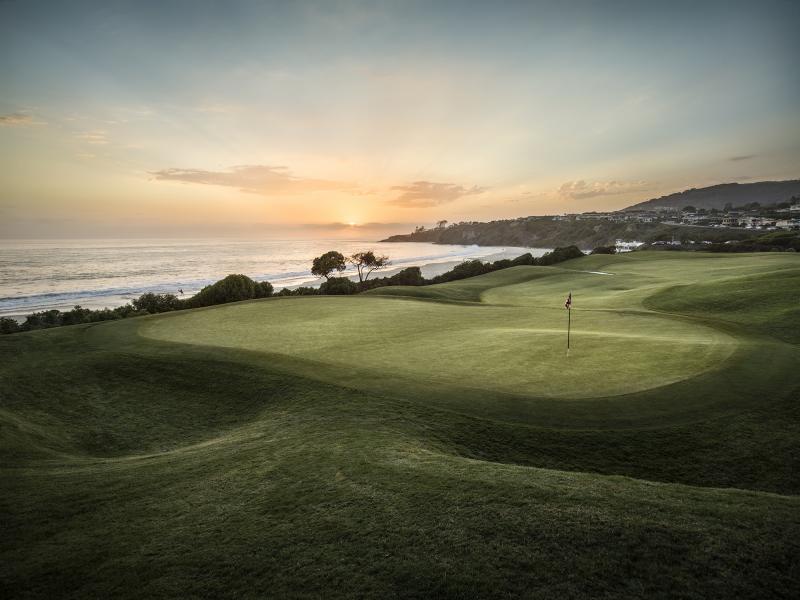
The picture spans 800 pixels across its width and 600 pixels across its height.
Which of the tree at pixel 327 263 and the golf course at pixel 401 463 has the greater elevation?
the tree at pixel 327 263

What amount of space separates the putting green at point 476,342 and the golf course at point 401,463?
0.18 meters

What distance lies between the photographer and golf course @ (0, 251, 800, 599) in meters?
5.64

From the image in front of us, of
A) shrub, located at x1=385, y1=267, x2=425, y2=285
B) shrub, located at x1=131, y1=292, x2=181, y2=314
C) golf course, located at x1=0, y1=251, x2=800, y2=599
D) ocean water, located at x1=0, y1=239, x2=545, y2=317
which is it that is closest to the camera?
golf course, located at x1=0, y1=251, x2=800, y2=599

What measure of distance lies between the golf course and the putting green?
7.2 inches

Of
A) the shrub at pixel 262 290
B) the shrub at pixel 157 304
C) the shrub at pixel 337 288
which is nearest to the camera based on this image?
the shrub at pixel 157 304

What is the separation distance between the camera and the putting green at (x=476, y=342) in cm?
1470

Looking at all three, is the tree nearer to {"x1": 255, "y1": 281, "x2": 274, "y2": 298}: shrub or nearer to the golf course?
{"x1": 255, "y1": 281, "x2": 274, "y2": 298}: shrub

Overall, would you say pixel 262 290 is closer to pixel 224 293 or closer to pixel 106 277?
pixel 224 293

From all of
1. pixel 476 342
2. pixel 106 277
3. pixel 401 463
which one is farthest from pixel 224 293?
pixel 106 277

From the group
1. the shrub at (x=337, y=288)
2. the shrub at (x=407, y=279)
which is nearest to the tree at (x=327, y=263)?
the shrub at (x=407, y=279)

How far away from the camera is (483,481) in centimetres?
792

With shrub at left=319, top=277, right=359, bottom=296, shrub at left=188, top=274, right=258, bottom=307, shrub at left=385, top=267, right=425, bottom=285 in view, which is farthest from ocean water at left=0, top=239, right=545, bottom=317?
shrub at left=188, top=274, right=258, bottom=307

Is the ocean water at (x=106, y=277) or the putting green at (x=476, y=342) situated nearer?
the putting green at (x=476, y=342)

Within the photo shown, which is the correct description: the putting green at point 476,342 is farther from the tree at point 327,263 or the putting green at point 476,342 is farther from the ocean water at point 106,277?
the ocean water at point 106,277
